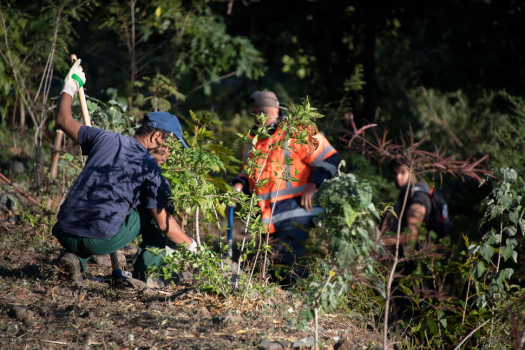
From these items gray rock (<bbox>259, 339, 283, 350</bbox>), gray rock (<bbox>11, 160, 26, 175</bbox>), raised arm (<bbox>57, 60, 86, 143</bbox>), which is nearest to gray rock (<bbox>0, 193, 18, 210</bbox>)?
gray rock (<bbox>11, 160, 26, 175</bbox>)

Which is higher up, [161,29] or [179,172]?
[161,29]

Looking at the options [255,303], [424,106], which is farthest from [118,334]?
[424,106]

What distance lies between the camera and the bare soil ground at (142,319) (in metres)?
2.63

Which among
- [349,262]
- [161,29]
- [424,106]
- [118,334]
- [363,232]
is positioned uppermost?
[161,29]

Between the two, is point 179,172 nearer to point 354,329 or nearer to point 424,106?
point 354,329

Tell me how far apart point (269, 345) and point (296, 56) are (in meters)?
7.77

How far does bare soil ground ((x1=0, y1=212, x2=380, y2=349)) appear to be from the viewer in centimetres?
263

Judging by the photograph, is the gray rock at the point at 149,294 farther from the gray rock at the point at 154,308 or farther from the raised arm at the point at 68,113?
the raised arm at the point at 68,113

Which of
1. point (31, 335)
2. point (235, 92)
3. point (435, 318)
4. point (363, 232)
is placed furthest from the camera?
point (235, 92)

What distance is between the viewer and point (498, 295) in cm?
308

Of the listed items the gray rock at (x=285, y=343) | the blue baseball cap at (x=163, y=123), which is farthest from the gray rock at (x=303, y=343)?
the blue baseball cap at (x=163, y=123)

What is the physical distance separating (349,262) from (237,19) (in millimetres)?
6540

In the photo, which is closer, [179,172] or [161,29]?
[179,172]

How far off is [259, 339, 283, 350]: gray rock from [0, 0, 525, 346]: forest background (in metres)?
3.56
